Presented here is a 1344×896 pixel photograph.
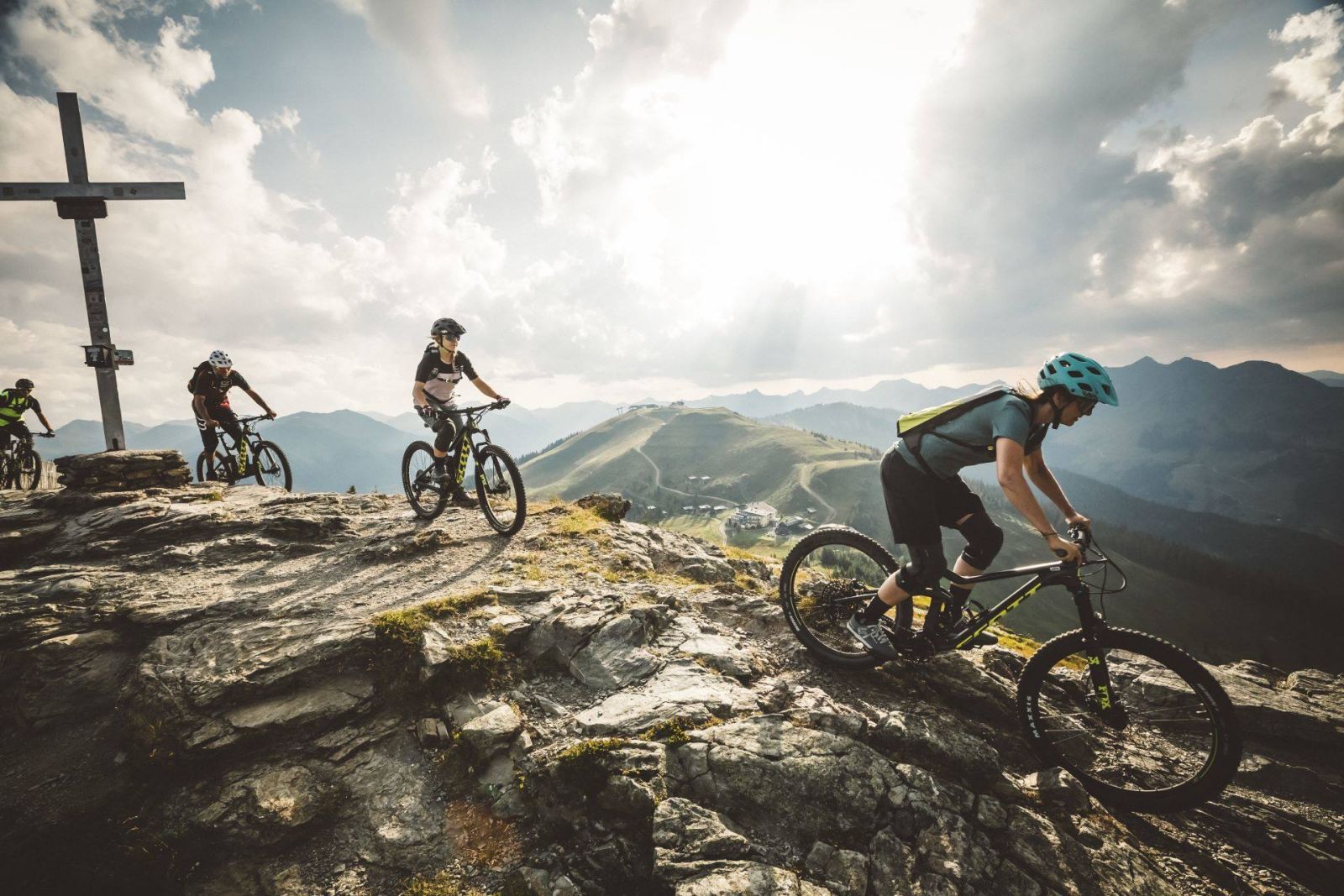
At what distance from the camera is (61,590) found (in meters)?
7.91

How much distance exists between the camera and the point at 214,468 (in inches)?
671

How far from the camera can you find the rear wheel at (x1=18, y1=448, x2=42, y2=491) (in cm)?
1750

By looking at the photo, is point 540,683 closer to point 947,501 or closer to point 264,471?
point 947,501

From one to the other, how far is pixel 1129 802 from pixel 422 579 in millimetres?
10694

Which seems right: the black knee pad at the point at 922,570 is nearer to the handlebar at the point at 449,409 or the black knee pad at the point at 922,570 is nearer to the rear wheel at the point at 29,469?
the handlebar at the point at 449,409

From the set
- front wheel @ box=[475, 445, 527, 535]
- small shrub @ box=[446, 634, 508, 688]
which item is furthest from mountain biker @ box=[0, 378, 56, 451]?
small shrub @ box=[446, 634, 508, 688]

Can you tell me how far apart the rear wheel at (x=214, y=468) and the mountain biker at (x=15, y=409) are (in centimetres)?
413

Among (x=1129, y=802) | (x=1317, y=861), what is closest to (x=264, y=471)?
(x=1129, y=802)

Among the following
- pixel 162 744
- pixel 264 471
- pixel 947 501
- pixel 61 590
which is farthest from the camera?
pixel 264 471

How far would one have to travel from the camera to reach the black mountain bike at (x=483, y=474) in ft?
38.8

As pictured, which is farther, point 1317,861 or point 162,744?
point 162,744

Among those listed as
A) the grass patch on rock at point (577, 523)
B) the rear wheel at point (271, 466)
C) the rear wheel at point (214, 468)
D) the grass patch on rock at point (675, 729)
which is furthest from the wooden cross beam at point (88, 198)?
the grass patch on rock at point (675, 729)

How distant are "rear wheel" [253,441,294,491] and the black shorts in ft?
60.5

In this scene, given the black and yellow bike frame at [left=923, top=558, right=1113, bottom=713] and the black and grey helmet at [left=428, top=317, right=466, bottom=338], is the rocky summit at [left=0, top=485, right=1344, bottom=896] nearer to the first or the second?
the black and yellow bike frame at [left=923, top=558, right=1113, bottom=713]
